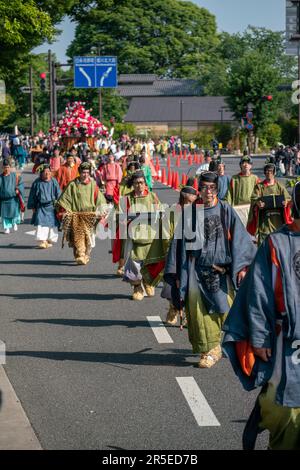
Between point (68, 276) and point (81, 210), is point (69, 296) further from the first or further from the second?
point (81, 210)

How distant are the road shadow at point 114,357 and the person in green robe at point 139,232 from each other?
3036mm

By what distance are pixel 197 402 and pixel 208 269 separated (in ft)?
5.54

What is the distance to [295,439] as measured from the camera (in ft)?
17.1

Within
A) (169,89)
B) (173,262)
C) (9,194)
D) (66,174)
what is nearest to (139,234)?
(173,262)

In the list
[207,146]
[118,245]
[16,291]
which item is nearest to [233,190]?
[118,245]

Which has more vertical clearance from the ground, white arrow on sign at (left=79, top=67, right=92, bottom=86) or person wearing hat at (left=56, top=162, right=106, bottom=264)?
white arrow on sign at (left=79, top=67, right=92, bottom=86)

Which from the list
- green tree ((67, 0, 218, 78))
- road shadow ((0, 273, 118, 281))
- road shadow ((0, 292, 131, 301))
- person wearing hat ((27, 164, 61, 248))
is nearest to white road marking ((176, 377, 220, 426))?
road shadow ((0, 292, 131, 301))

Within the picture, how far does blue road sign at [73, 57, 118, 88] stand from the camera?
46312mm

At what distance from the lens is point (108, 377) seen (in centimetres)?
838

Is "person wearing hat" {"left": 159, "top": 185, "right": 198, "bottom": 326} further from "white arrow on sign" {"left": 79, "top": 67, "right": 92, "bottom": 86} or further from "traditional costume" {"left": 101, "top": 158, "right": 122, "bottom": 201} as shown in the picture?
"white arrow on sign" {"left": 79, "top": 67, "right": 92, "bottom": 86}

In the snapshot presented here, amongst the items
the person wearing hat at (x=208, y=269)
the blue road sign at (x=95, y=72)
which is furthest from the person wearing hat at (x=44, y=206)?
the blue road sign at (x=95, y=72)

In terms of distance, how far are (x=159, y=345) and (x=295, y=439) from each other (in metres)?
4.51

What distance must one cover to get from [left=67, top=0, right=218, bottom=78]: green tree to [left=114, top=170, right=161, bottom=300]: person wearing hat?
86.3 meters
